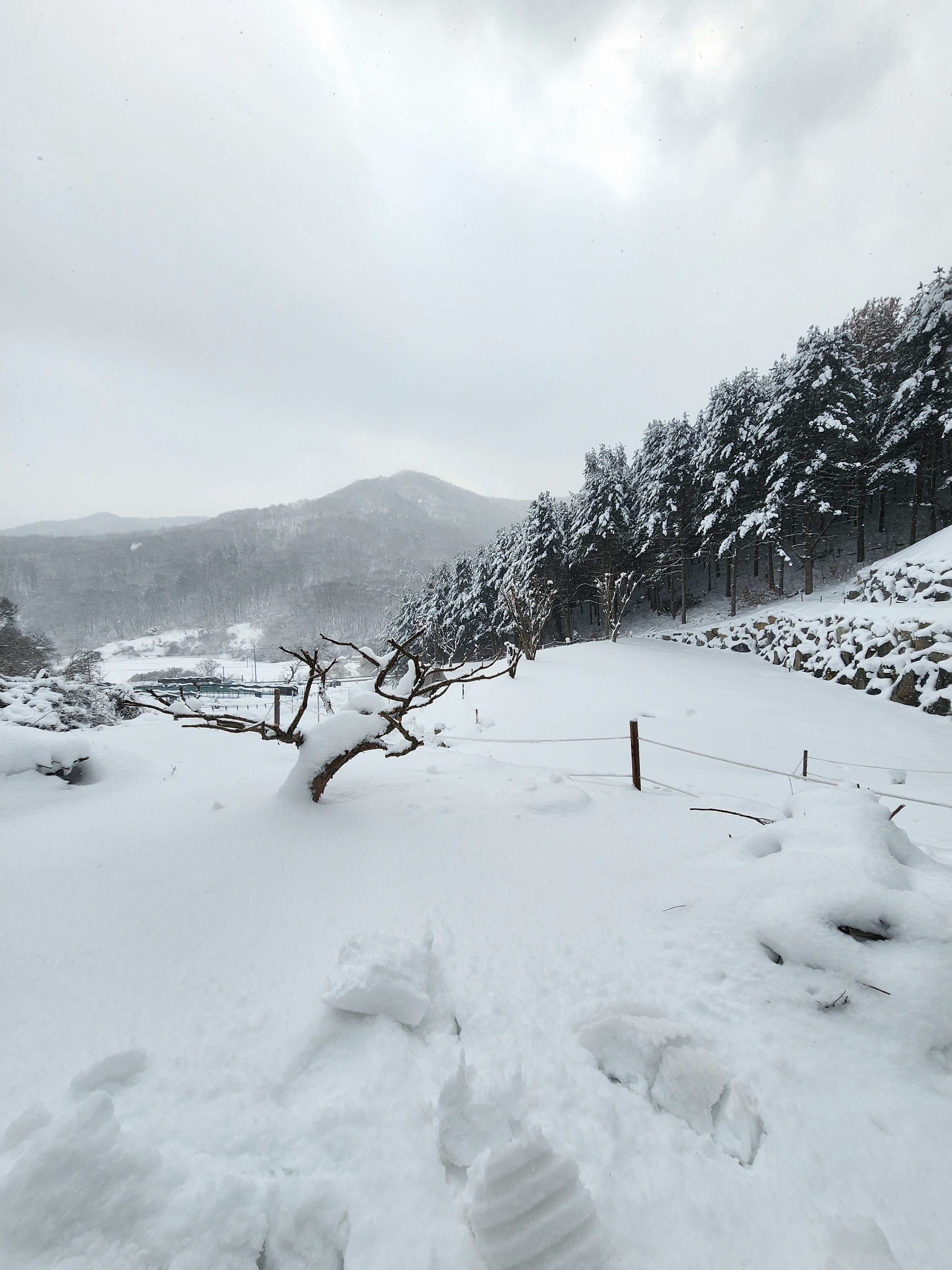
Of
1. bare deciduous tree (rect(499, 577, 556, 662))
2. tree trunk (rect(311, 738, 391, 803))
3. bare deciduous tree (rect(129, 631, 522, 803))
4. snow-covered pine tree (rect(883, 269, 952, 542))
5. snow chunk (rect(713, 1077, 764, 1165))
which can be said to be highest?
snow-covered pine tree (rect(883, 269, 952, 542))

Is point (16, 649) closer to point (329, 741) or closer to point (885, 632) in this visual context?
point (329, 741)

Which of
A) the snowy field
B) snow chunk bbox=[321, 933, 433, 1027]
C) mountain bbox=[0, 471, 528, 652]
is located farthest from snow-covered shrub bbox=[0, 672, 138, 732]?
mountain bbox=[0, 471, 528, 652]

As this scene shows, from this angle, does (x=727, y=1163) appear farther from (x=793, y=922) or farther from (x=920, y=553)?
(x=920, y=553)

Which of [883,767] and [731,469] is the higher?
[731,469]

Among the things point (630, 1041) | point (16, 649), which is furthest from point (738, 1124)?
Result: point (16, 649)

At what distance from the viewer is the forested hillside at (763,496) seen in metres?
15.4

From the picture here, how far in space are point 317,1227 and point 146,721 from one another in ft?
36.3

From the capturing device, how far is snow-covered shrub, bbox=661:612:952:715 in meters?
8.32

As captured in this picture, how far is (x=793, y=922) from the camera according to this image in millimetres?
2066

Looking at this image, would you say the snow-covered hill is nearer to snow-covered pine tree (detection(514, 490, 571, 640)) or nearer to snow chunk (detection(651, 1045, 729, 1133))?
snow-covered pine tree (detection(514, 490, 571, 640))

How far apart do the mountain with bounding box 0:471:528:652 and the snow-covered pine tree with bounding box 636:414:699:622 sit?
40263 millimetres

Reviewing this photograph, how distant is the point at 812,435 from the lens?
15.5 m

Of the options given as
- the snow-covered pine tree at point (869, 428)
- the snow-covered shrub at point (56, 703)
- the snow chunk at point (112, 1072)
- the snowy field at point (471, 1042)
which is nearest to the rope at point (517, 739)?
the snowy field at point (471, 1042)

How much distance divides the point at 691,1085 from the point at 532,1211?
2.30 feet
